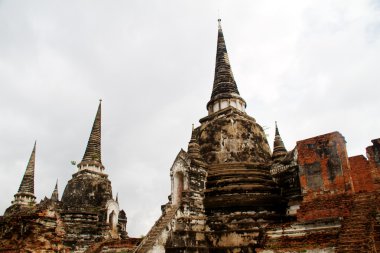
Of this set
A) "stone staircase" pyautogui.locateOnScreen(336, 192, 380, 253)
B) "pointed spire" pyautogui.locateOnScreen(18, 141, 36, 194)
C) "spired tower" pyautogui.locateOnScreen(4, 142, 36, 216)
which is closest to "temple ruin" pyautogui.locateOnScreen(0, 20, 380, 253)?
"stone staircase" pyautogui.locateOnScreen(336, 192, 380, 253)

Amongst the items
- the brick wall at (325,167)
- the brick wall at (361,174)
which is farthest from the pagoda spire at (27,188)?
the brick wall at (361,174)

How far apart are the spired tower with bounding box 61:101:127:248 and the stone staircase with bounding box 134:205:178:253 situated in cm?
873

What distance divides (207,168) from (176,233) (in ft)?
13.6

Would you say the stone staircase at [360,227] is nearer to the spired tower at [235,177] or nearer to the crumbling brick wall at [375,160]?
the crumbling brick wall at [375,160]

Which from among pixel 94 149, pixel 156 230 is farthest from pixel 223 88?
pixel 94 149

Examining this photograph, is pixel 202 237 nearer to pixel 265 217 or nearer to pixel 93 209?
pixel 265 217

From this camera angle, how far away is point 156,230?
14.5 metres

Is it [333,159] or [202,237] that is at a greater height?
[333,159]

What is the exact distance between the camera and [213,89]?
75.8 feet

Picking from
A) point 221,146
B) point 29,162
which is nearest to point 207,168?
point 221,146

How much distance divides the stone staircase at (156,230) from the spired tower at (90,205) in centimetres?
873

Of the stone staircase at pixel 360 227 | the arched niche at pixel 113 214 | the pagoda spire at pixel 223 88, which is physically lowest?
the stone staircase at pixel 360 227

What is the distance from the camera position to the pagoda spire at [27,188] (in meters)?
28.4

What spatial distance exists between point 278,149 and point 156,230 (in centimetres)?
884
